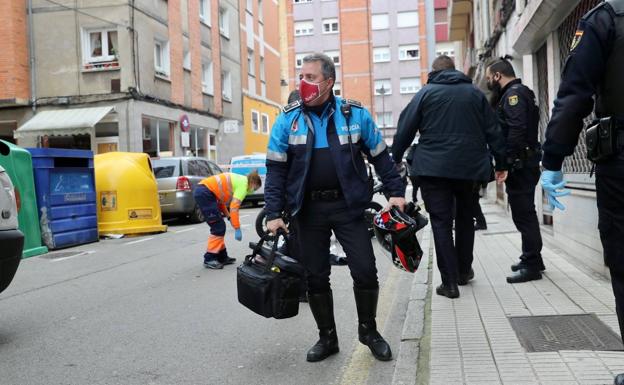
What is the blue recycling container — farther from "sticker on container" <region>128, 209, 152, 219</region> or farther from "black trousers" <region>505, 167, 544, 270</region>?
"black trousers" <region>505, 167, 544, 270</region>

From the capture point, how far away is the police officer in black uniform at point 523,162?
17.8 ft

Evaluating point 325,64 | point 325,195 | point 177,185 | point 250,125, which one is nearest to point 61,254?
point 177,185

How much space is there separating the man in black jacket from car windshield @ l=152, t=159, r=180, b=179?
9715mm

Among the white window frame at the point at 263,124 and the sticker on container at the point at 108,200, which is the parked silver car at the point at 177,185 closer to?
the sticker on container at the point at 108,200

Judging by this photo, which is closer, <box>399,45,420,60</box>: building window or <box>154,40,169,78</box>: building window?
<box>154,40,169,78</box>: building window

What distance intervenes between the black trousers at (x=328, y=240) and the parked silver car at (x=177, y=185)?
1037cm

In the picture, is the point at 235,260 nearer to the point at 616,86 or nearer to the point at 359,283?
the point at 359,283

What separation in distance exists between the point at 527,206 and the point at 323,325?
2.62m

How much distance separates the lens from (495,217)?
40.9ft

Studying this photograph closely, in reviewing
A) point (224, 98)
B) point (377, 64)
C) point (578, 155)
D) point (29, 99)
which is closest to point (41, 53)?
point (29, 99)

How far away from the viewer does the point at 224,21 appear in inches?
1127

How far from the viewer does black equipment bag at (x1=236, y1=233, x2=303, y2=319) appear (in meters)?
3.68

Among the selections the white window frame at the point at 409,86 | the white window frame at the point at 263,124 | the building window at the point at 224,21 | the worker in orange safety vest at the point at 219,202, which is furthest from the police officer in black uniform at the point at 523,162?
the white window frame at the point at 409,86

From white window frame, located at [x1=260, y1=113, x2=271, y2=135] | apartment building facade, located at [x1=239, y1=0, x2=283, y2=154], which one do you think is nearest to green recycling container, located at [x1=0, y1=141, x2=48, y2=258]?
apartment building facade, located at [x1=239, y1=0, x2=283, y2=154]
